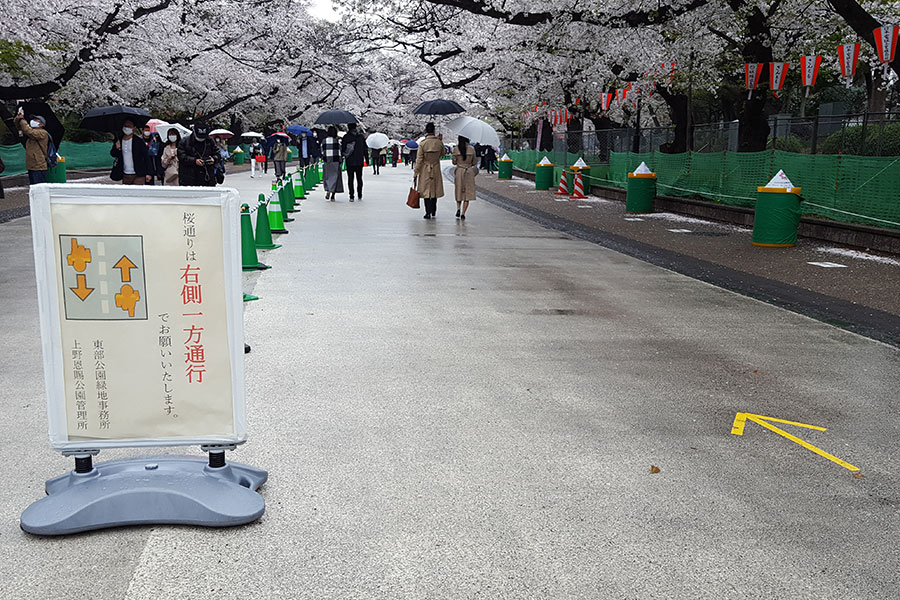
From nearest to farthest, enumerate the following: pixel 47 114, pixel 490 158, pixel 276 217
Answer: pixel 276 217, pixel 47 114, pixel 490 158

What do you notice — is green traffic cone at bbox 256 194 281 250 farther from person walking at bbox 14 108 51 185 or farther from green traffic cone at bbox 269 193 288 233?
person walking at bbox 14 108 51 185

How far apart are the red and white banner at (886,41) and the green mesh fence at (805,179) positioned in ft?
4.82

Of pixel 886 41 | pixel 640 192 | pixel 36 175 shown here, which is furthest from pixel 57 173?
pixel 886 41

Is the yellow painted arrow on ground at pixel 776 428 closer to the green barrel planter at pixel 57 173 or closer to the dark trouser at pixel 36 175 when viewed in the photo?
the dark trouser at pixel 36 175

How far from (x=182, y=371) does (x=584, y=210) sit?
56.5ft

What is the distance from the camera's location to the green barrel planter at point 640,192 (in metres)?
18.7

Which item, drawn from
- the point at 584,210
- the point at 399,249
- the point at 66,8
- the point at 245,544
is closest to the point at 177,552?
the point at 245,544

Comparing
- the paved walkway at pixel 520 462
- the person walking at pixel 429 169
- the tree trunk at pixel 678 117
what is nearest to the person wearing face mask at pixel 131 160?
the person walking at pixel 429 169

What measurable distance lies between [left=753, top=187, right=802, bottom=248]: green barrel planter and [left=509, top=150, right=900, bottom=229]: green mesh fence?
3.52 feet

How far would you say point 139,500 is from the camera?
11.1 ft

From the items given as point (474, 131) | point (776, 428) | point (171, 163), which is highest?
point (474, 131)

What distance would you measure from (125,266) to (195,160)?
1094 cm

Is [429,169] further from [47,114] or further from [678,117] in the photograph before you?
[47,114]

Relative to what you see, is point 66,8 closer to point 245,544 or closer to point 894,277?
point 894,277
